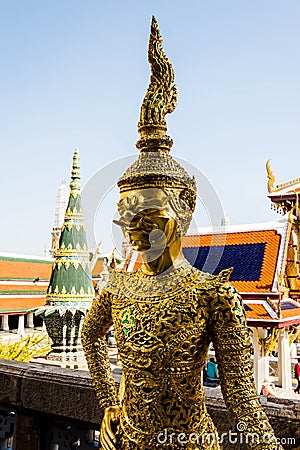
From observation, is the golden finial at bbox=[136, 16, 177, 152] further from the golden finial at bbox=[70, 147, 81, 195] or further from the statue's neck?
the golden finial at bbox=[70, 147, 81, 195]

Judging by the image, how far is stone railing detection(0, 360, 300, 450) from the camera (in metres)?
2.50

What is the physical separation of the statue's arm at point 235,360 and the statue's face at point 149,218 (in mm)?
278

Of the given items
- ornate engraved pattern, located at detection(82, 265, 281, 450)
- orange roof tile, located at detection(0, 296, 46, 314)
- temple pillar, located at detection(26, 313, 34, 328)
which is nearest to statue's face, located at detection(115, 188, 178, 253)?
ornate engraved pattern, located at detection(82, 265, 281, 450)

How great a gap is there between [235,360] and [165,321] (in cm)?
27

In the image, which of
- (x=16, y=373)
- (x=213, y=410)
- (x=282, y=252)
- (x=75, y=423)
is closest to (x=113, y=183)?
(x=213, y=410)

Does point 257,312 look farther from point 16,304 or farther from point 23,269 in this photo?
point 23,269

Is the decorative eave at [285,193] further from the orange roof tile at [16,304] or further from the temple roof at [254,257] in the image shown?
the orange roof tile at [16,304]

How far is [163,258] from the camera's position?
165 centimetres

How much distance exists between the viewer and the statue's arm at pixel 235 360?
1435mm

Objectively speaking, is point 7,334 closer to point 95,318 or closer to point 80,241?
point 80,241

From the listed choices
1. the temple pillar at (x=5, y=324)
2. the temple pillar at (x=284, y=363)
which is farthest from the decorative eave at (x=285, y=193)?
the temple pillar at (x=5, y=324)

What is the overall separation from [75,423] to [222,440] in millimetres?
941

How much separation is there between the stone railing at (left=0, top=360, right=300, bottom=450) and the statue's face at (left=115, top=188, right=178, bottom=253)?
101cm

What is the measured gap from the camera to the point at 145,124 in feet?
5.65
